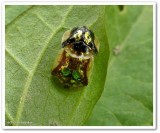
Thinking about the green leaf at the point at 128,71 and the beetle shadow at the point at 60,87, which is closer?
the beetle shadow at the point at 60,87

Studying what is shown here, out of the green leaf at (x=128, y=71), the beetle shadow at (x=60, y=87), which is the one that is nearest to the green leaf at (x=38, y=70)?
the beetle shadow at (x=60, y=87)

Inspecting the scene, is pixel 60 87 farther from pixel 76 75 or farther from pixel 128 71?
pixel 128 71

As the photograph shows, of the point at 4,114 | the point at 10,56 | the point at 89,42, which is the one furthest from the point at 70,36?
the point at 4,114

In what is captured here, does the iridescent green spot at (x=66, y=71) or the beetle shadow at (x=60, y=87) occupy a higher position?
the iridescent green spot at (x=66, y=71)

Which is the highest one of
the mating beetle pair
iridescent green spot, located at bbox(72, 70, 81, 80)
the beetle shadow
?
the mating beetle pair

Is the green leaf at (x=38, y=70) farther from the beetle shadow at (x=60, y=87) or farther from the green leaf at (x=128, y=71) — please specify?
the green leaf at (x=128, y=71)

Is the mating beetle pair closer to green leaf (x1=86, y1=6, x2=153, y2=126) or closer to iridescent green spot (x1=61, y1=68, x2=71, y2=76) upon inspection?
iridescent green spot (x1=61, y1=68, x2=71, y2=76)

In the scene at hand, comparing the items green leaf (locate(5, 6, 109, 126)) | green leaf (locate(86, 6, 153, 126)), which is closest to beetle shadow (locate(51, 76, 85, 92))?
green leaf (locate(5, 6, 109, 126))
